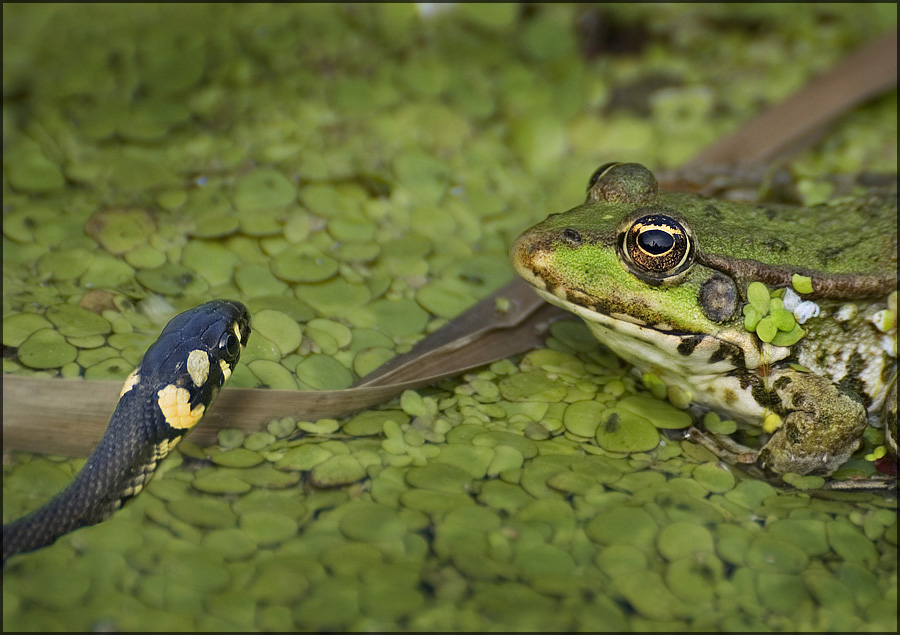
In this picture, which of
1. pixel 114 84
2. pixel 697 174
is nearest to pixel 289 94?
pixel 114 84

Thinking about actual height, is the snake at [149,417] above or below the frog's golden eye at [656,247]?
below

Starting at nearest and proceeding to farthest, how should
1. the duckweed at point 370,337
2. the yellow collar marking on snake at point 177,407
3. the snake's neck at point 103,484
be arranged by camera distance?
the duckweed at point 370,337 < the snake's neck at point 103,484 < the yellow collar marking on snake at point 177,407

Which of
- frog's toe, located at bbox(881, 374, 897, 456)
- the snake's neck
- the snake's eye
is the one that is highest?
frog's toe, located at bbox(881, 374, 897, 456)

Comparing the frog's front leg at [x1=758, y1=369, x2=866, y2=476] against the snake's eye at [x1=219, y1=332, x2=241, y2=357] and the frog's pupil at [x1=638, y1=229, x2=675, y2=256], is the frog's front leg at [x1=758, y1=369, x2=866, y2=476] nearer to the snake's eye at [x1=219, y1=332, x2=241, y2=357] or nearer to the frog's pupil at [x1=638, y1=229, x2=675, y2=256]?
the frog's pupil at [x1=638, y1=229, x2=675, y2=256]

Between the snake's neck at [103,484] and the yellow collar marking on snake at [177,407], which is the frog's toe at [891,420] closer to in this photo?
the yellow collar marking on snake at [177,407]

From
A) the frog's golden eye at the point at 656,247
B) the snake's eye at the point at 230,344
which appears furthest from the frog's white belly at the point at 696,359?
the snake's eye at the point at 230,344

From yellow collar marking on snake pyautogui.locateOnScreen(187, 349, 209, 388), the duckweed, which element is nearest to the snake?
yellow collar marking on snake pyautogui.locateOnScreen(187, 349, 209, 388)

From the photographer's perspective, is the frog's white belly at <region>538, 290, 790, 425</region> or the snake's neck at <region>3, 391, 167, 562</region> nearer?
the snake's neck at <region>3, 391, 167, 562</region>
